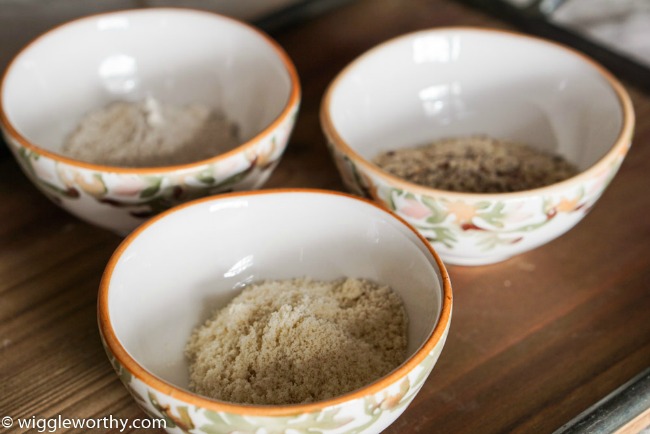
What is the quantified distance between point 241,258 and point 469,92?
31 centimetres

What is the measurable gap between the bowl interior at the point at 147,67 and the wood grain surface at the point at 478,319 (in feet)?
0.22

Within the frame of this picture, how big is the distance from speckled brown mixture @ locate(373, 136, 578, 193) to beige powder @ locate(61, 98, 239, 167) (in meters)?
0.16

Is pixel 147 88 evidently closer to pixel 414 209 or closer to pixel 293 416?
pixel 414 209

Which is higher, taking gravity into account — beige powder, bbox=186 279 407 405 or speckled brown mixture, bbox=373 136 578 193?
speckled brown mixture, bbox=373 136 578 193

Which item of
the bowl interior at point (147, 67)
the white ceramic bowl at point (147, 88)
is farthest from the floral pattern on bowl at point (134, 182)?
the bowl interior at point (147, 67)

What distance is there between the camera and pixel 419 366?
16.6 inches

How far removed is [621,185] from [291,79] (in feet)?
1.03

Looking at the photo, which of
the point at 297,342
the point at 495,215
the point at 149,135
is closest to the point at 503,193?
the point at 495,215

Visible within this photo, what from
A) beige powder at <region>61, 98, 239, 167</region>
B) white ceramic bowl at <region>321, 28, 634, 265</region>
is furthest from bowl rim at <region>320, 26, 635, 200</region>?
beige powder at <region>61, 98, 239, 167</region>

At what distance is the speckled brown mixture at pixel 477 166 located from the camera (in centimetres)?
64

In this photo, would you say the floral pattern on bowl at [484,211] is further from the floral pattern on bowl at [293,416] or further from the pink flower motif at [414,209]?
the floral pattern on bowl at [293,416]

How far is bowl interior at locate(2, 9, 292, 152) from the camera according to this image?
0.70 meters

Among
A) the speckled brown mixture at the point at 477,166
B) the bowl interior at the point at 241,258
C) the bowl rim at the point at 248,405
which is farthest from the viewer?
the speckled brown mixture at the point at 477,166

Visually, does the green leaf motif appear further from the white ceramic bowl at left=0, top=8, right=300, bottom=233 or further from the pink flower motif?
the white ceramic bowl at left=0, top=8, right=300, bottom=233
